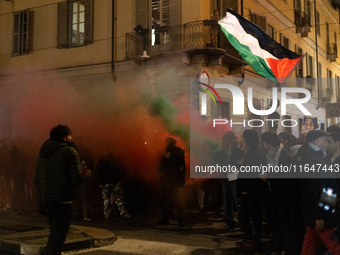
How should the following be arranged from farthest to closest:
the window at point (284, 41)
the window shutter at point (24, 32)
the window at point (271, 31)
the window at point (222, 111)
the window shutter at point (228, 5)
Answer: the window at point (284, 41) < the window at point (271, 31) < the window shutter at point (24, 32) < the window shutter at point (228, 5) < the window at point (222, 111)

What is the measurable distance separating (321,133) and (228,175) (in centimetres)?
237

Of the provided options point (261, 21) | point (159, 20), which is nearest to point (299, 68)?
point (261, 21)

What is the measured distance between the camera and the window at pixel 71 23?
Result: 48.6ft

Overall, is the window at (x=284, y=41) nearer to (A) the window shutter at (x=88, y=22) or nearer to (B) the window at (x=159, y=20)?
(B) the window at (x=159, y=20)

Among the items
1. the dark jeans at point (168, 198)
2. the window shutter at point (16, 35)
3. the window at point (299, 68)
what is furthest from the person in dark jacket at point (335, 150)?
the window at point (299, 68)

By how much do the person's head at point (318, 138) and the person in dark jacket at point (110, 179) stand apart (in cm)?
460

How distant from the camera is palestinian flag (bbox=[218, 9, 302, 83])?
742 centimetres

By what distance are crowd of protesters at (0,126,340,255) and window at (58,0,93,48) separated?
19.0 feet

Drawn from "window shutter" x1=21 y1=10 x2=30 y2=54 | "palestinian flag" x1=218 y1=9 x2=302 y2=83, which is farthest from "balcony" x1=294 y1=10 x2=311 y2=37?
"palestinian flag" x1=218 y1=9 x2=302 y2=83

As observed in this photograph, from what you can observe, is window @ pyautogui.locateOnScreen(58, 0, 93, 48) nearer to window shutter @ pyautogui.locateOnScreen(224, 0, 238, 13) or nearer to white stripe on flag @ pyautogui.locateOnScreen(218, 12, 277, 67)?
window shutter @ pyautogui.locateOnScreen(224, 0, 238, 13)

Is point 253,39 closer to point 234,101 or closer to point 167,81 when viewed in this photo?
point 167,81

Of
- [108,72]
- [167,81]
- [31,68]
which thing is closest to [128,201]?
[167,81]

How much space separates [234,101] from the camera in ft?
45.8

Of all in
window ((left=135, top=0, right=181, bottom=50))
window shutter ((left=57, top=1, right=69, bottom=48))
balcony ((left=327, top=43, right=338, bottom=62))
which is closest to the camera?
window ((left=135, top=0, right=181, bottom=50))
